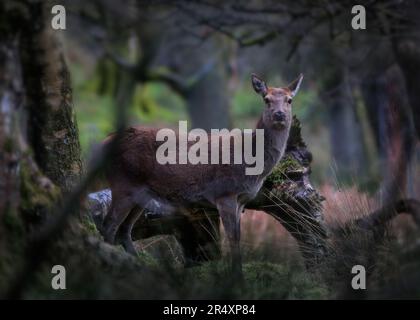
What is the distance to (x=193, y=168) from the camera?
29.3 feet

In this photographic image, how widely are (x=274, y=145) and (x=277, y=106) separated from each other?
1.52 ft

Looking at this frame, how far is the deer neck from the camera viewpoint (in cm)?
896

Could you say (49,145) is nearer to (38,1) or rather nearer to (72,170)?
(72,170)

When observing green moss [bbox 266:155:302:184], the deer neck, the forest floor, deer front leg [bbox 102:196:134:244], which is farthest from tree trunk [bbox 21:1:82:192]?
green moss [bbox 266:155:302:184]

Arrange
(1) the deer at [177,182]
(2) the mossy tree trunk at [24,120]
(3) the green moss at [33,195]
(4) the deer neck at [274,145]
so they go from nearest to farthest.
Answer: (2) the mossy tree trunk at [24,120] < (3) the green moss at [33,195] < (1) the deer at [177,182] < (4) the deer neck at [274,145]

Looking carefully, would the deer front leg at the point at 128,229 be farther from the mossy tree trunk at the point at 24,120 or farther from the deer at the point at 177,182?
the mossy tree trunk at the point at 24,120

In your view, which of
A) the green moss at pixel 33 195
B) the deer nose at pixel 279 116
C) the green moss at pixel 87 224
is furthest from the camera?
the deer nose at pixel 279 116

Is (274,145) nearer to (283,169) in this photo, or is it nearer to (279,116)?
(279,116)

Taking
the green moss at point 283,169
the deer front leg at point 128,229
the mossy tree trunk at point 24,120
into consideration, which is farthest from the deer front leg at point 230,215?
the mossy tree trunk at point 24,120

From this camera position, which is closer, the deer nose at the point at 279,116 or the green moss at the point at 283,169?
the deer nose at the point at 279,116

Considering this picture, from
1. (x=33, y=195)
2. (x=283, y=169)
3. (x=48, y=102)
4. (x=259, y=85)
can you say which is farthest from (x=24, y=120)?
(x=283, y=169)

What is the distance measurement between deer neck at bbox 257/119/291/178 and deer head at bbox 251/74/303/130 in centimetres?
7

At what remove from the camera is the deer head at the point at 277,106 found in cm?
889

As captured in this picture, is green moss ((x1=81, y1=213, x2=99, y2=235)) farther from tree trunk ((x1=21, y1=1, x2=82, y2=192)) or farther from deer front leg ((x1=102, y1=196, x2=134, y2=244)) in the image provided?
deer front leg ((x1=102, y1=196, x2=134, y2=244))
